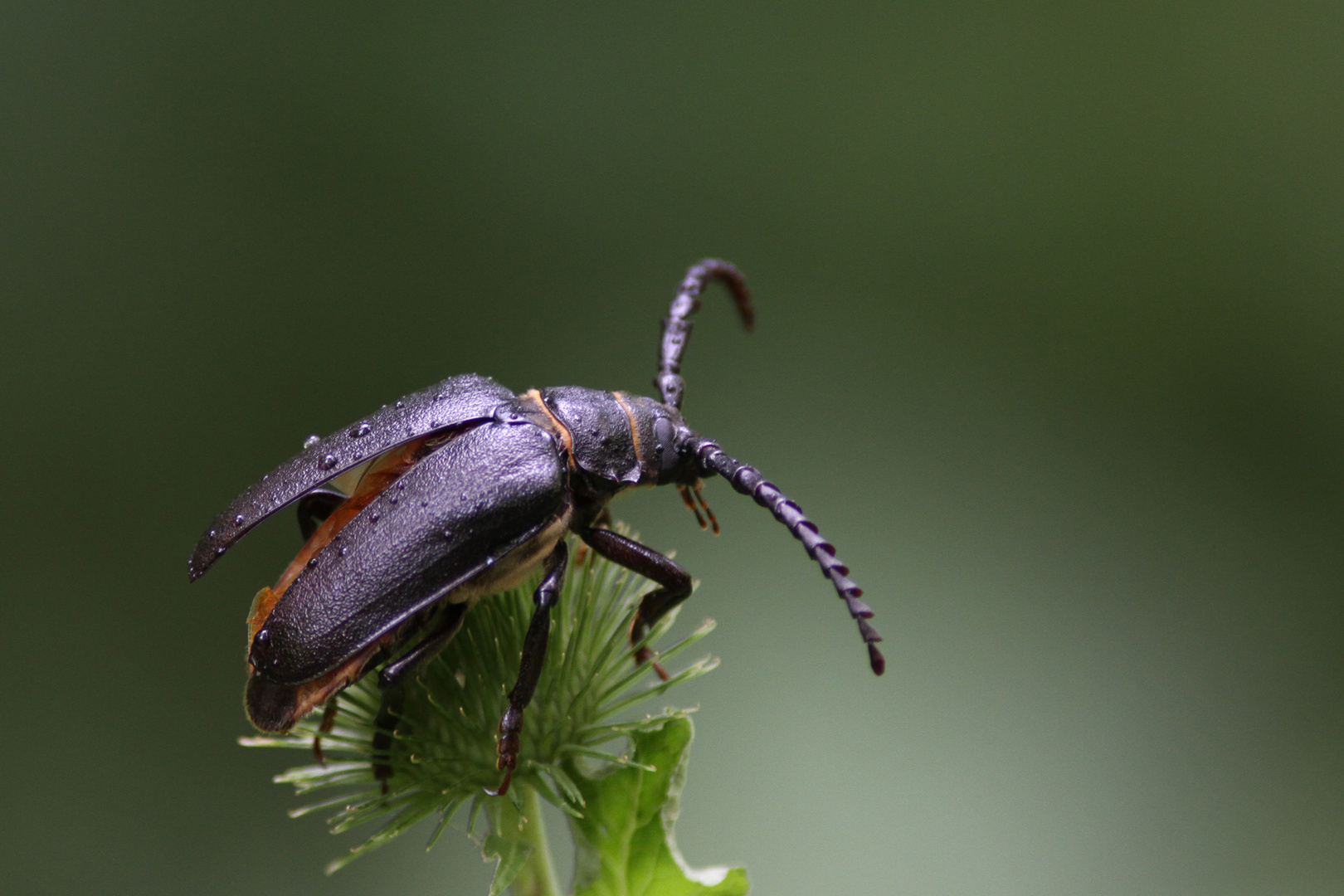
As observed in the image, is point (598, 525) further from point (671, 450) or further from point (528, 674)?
point (528, 674)

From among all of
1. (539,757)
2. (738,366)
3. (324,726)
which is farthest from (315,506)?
(738,366)

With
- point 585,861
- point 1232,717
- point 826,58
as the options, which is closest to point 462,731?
point 585,861

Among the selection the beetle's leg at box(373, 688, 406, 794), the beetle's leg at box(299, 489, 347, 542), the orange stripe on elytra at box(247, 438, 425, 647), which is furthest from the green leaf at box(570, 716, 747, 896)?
the beetle's leg at box(299, 489, 347, 542)

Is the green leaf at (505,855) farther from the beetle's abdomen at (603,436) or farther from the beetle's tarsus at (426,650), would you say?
the beetle's abdomen at (603,436)

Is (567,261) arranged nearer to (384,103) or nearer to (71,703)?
(384,103)

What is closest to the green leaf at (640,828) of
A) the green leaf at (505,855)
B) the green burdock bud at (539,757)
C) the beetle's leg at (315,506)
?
the green burdock bud at (539,757)

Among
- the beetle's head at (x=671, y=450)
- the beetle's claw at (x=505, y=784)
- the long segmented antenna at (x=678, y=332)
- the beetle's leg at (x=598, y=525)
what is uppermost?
the long segmented antenna at (x=678, y=332)
